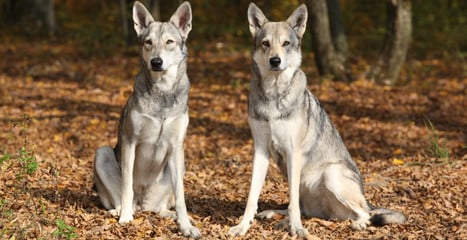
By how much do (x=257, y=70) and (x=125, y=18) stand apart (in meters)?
13.3

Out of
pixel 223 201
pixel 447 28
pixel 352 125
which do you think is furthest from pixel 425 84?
pixel 223 201

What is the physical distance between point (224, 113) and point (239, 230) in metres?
6.31

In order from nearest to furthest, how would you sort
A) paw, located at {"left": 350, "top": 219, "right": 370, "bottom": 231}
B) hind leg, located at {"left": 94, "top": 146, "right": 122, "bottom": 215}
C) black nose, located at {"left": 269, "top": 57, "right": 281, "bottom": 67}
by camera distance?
black nose, located at {"left": 269, "top": 57, "right": 281, "bottom": 67} → paw, located at {"left": 350, "top": 219, "right": 370, "bottom": 231} → hind leg, located at {"left": 94, "top": 146, "right": 122, "bottom": 215}

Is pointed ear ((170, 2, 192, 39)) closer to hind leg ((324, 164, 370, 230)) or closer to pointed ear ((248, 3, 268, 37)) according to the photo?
pointed ear ((248, 3, 268, 37))

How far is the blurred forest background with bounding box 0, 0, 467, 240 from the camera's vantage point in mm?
6586

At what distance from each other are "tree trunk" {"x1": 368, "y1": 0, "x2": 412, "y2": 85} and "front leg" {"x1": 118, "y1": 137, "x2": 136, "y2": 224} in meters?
8.84

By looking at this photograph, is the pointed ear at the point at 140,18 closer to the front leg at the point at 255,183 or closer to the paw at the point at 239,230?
the front leg at the point at 255,183

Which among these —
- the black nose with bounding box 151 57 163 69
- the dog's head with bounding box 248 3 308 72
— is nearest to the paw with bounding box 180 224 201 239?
the black nose with bounding box 151 57 163 69

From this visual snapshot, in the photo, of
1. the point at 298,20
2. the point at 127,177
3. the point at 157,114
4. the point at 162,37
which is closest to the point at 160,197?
the point at 127,177

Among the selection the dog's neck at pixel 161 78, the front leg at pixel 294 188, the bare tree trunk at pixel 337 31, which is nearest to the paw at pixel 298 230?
the front leg at pixel 294 188

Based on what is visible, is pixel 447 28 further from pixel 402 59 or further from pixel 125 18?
pixel 125 18

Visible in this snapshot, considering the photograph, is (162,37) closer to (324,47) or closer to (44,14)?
(324,47)

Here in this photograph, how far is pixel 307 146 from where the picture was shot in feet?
21.5

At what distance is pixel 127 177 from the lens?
652cm
